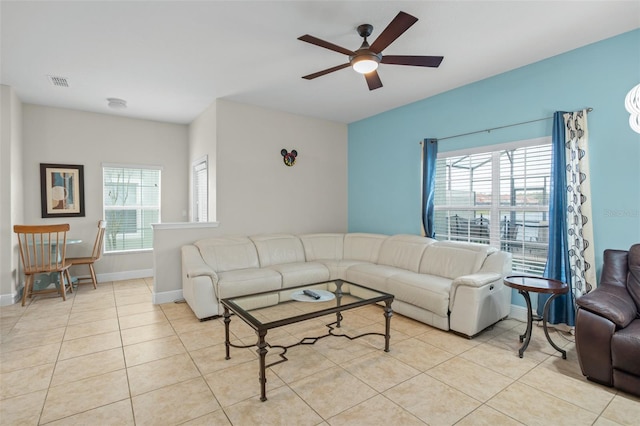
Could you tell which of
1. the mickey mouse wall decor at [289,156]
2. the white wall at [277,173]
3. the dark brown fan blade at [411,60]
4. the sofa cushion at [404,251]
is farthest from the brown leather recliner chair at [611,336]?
the mickey mouse wall decor at [289,156]

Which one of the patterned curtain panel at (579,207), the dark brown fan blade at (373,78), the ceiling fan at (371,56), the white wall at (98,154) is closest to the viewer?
the ceiling fan at (371,56)

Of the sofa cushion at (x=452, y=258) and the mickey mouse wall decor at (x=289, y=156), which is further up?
the mickey mouse wall decor at (x=289, y=156)

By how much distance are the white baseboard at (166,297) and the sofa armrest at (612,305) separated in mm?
4462

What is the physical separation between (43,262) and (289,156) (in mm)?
3745

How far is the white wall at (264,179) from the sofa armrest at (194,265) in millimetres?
363

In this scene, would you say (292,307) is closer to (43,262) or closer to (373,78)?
(373,78)

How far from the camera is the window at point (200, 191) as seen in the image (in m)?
5.21

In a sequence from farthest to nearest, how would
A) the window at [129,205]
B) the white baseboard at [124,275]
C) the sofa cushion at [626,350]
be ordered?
the window at [129,205]
the white baseboard at [124,275]
the sofa cushion at [626,350]

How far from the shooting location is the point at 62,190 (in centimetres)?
512

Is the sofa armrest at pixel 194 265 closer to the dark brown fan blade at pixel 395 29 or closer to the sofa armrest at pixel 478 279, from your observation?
the sofa armrest at pixel 478 279

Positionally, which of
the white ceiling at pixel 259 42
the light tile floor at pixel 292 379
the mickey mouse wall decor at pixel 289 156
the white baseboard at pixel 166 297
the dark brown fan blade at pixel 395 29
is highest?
the white ceiling at pixel 259 42

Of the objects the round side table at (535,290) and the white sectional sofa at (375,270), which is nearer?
the round side table at (535,290)

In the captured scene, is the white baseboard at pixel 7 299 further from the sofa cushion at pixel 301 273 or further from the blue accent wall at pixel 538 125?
the blue accent wall at pixel 538 125

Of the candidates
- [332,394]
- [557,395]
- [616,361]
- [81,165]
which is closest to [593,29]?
[616,361]
